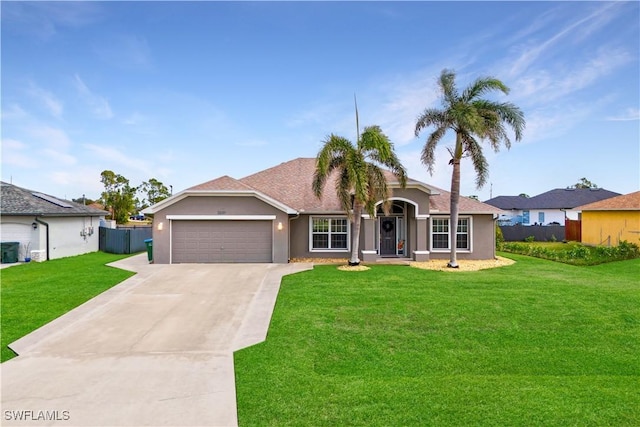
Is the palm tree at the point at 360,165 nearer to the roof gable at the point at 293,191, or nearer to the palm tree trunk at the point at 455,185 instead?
the roof gable at the point at 293,191

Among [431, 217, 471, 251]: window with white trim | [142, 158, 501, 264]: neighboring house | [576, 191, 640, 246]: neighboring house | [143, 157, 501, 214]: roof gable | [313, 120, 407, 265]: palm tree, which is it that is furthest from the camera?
[576, 191, 640, 246]: neighboring house

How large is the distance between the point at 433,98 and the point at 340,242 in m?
7.98

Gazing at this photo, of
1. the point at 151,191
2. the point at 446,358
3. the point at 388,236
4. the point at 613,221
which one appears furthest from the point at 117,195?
the point at 613,221

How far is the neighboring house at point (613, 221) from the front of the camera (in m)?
20.8

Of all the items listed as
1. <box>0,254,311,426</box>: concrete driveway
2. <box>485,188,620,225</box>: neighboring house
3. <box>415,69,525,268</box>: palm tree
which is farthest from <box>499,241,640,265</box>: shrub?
<box>485,188,620,225</box>: neighboring house

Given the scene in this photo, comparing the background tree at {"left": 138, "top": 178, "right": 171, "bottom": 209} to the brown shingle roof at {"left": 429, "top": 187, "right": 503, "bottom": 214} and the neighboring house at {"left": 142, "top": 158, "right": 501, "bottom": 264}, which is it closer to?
the neighboring house at {"left": 142, "top": 158, "right": 501, "bottom": 264}

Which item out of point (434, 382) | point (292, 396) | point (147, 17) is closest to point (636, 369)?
point (434, 382)

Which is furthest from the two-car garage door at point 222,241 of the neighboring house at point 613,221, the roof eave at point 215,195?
the neighboring house at point 613,221

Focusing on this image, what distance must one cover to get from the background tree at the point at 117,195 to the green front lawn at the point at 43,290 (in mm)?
25694

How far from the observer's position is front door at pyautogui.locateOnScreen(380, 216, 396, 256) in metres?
18.1

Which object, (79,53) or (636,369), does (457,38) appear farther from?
(79,53)

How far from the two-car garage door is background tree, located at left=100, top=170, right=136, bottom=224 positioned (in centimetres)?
2943

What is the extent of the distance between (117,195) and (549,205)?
49380 millimetres

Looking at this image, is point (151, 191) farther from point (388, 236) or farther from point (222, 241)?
point (388, 236)
